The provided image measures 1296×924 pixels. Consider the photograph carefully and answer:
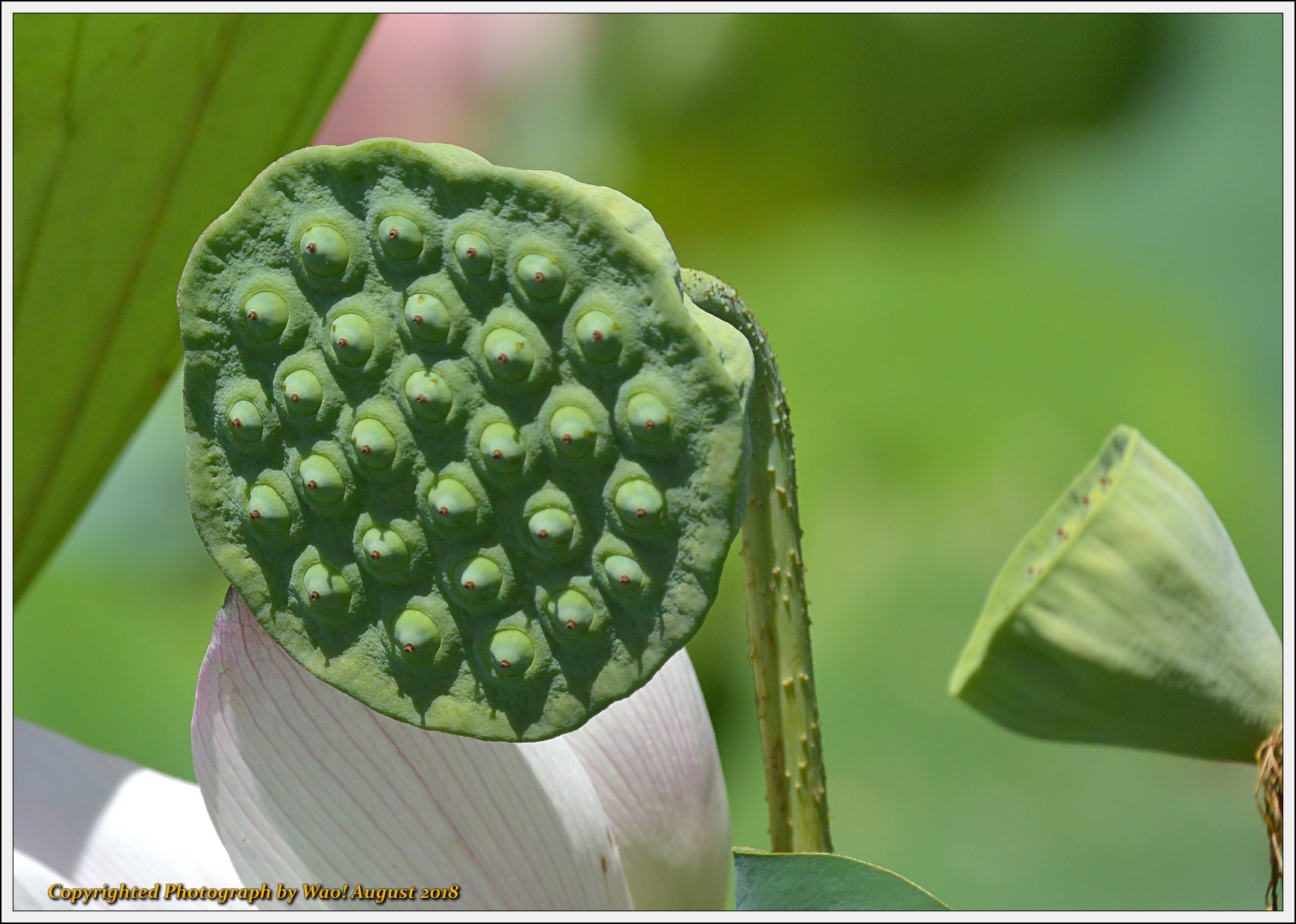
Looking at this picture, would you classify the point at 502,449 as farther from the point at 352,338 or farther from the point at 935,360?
the point at 935,360

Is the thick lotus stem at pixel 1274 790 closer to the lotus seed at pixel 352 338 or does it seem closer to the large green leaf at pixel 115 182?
the lotus seed at pixel 352 338

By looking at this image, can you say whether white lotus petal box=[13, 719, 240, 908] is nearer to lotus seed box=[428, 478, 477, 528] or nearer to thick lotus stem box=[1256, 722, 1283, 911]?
lotus seed box=[428, 478, 477, 528]

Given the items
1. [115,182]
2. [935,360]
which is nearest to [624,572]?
[115,182]

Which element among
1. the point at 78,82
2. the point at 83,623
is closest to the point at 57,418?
the point at 78,82

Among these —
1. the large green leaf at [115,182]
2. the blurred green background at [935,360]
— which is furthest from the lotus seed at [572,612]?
the blurred green background at [935,360]

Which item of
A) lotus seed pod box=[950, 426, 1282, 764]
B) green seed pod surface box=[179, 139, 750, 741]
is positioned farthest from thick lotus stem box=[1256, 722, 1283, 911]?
green seed pod surface box=[179, 139, 750, 741]

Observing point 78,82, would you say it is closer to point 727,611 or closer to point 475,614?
point 475,614
